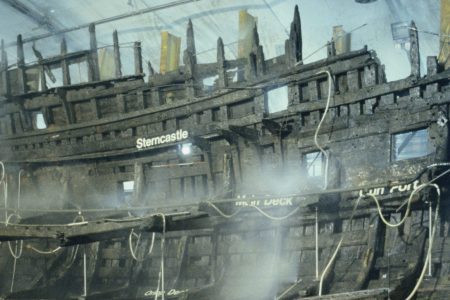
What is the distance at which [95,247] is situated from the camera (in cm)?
998

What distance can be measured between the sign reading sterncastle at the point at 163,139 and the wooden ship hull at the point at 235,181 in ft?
0.09

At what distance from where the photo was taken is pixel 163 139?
9.64m

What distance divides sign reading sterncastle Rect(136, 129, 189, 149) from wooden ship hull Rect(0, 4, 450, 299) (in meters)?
0.03

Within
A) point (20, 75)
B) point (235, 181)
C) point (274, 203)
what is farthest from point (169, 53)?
point (274, 203)

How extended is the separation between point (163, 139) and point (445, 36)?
539 cm

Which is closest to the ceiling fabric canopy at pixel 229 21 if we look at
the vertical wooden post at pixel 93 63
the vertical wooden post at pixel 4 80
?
the vertical wooden post at pixel 4 80

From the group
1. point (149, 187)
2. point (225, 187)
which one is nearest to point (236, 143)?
point (225, 187)

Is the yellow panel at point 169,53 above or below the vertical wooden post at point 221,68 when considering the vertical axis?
above

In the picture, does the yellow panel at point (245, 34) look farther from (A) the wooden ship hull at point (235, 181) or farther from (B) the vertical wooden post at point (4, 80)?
(B) the vertical wooden post at point (4, 80)

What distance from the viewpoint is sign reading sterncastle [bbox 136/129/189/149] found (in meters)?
9.36

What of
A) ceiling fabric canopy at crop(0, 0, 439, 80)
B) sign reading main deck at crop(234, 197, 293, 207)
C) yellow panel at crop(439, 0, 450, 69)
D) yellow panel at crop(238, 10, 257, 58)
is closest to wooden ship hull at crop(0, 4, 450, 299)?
sign reading main deck at crop(234, 197, 293, 207)

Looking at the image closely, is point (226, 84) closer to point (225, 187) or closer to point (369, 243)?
point (225, 187)

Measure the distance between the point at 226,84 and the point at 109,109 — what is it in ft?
10.4

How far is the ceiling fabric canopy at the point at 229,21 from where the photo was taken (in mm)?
18719
